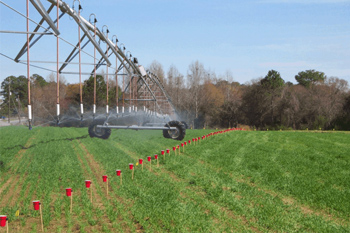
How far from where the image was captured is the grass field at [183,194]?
7.68 m

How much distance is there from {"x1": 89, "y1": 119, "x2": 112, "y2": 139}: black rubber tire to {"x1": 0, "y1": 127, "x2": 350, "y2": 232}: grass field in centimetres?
441

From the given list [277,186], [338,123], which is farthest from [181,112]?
[277,186]

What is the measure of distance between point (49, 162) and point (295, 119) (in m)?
51.6

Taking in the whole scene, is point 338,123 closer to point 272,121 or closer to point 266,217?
point 272,121

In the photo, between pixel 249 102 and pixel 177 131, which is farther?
pixel 249 102

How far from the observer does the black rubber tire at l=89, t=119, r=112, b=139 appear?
21.3 m

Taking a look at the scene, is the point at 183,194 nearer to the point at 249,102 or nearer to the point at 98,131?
the point at 98,131

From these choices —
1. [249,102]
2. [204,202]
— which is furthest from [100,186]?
[249,102]

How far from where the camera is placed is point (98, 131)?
72.7ft

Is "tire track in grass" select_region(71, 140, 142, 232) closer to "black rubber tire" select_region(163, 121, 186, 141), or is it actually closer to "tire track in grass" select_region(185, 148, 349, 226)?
"tire track in grass" select_region(185, 148, 349, 226)

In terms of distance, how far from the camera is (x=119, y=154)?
17.3 m

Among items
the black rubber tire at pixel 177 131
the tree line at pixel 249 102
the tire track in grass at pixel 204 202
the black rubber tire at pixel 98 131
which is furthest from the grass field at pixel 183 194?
the tree line at pixel 249 102

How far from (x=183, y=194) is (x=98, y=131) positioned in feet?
42.7

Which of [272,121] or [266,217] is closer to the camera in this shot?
[266,217]
